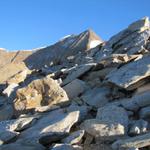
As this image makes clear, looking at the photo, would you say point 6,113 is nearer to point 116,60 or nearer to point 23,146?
point 116,60

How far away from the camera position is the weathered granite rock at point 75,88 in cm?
1473

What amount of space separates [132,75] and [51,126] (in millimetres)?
3279

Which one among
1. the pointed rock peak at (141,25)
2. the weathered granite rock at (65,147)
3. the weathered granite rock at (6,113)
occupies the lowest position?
the weathered granite rock at (65,147)

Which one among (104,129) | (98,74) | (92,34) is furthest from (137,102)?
(92,34)

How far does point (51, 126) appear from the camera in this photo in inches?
420

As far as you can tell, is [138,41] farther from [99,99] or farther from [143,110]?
[143,110]

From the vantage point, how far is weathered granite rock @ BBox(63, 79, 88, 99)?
14.7 meters

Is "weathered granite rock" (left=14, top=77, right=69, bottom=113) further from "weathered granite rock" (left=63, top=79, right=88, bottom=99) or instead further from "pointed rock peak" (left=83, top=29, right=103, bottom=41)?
"pointed rock peak" (left=83, top=29, right=103, bottom=41)

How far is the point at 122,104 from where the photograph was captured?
11.6 metres

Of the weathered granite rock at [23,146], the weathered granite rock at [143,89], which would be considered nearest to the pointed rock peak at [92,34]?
the weathered granite rock at [143,89]

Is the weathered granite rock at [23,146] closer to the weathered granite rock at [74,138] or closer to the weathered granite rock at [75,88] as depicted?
the weathered granite rock at [74,138]

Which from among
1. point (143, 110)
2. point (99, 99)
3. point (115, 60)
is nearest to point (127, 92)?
point (99, 99)

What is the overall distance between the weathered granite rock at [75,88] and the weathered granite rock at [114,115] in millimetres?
3555

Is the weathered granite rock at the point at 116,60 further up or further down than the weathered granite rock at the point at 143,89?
further up
